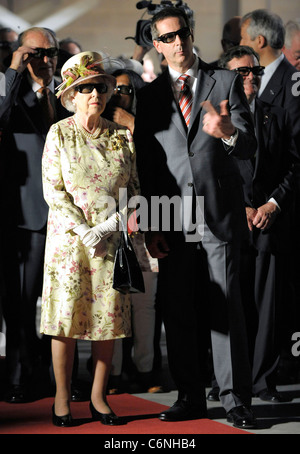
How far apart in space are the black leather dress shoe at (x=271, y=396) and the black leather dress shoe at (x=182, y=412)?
0.59m

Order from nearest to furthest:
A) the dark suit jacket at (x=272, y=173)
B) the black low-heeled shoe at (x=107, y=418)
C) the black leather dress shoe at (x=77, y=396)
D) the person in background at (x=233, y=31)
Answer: the black low-heeled shoe at (x=107, y=418) < the black leather dress shoe at (x=77, y=396) < the dark suit jacket at (x=272, y=173) < the person in background at (x=233, y=31)

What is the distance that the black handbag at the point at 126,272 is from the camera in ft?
13.2

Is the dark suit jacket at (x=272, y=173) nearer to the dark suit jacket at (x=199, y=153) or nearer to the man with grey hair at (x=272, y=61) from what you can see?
the man with grey hair at (x=272, y=61)

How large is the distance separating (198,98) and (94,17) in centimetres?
594

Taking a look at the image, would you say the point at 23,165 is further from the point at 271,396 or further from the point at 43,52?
the point at 271,396

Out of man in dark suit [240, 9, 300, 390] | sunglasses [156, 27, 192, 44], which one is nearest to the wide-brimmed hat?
sunglasses [156, 27, 192, 44]

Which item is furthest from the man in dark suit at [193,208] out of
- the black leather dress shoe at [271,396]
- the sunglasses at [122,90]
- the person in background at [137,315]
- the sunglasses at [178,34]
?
the sunglasses at [122,90]

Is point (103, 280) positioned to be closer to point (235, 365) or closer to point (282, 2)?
point (235, 365)

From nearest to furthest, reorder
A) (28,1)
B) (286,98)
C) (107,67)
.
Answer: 1. (107,67)
2. (286,98)
3. (28,1)

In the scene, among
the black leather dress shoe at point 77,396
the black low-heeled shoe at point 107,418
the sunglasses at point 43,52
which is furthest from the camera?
the sunglasses at point 43,52

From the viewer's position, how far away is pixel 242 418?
4.09 metres

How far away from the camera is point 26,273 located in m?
4.84

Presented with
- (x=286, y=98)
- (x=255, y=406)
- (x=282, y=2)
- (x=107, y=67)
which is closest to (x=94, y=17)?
(x=282, y=2)

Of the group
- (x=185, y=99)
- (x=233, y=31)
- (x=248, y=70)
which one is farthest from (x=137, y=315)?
A: (x=233, y=31)
